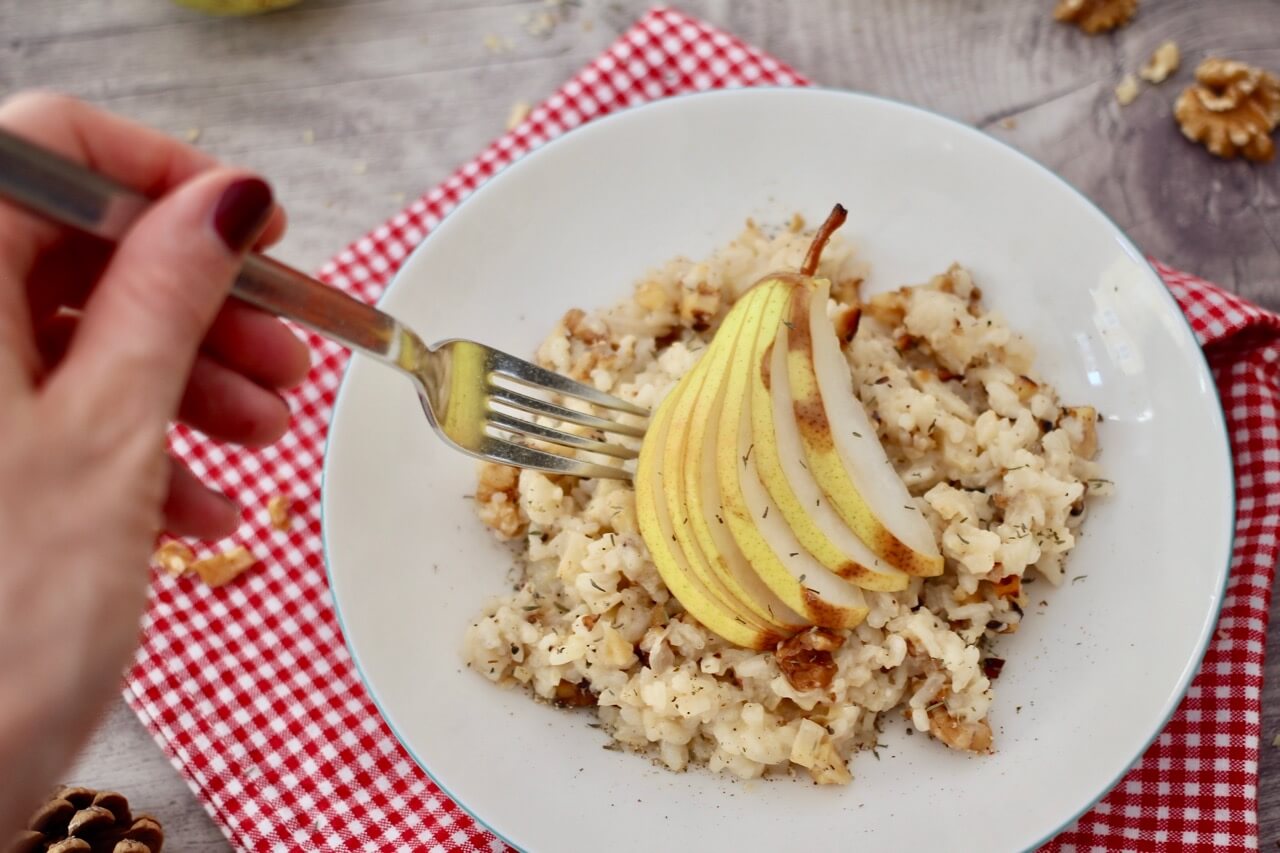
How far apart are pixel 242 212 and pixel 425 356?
2.00ft

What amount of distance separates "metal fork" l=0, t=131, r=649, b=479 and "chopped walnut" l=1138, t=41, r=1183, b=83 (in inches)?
65.6

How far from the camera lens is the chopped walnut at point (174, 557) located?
2.38 m

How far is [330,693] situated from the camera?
2314 millimetres

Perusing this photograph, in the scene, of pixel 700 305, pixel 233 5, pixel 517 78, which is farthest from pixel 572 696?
pixel 233 5

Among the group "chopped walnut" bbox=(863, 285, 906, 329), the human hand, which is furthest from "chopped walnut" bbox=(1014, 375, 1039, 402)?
the human hand

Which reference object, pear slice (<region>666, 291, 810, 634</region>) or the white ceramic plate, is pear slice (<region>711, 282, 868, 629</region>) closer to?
pear slice (<region>666, 291, 810, 634</region>)

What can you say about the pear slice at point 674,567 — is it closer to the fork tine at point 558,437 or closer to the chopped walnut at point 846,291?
the fork tine at point 558,437

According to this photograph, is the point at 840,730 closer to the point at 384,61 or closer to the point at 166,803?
the point at 166,803

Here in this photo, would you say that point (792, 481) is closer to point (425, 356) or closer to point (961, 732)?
point (961, 732)

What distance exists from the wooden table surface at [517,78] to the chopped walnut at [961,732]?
132 cm

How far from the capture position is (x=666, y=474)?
1.94m

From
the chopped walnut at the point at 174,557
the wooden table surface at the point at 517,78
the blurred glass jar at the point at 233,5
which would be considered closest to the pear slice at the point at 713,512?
the chopped walnut at the point at 174,557

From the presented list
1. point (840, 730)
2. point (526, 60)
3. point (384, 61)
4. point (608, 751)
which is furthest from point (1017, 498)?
point (384, 61)

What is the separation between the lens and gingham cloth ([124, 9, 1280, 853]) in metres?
2.08
